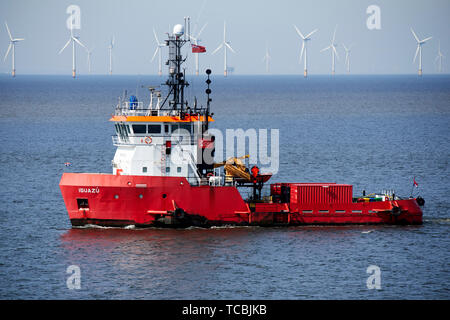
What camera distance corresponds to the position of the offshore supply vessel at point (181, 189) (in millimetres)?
43469

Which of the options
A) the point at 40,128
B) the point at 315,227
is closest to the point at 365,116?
the point at 40,128

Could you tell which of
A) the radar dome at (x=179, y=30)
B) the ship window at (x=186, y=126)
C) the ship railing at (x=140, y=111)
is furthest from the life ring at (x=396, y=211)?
the radar dome at (x=179, y=30)

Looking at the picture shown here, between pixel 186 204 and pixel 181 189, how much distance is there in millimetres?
869

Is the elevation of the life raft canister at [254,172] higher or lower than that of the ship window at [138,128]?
lower

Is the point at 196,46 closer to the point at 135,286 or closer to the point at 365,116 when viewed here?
the point at 135,286

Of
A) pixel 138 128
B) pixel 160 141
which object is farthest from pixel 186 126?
pixel 138 128

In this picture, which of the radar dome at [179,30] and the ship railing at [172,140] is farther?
the radar dome at [179,30]

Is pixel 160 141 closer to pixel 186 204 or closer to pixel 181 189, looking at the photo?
pixel 181 189

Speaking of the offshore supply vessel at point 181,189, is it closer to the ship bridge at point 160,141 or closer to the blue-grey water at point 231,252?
the ship bridge at point 160,141

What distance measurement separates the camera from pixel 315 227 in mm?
45906

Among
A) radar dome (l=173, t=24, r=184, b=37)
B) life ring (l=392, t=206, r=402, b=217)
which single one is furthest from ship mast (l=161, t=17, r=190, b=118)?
life ring (l=392, t=206, r=402, b=217)

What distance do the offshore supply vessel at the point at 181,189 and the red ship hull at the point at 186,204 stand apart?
0.17 feet

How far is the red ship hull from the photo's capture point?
142 ft
